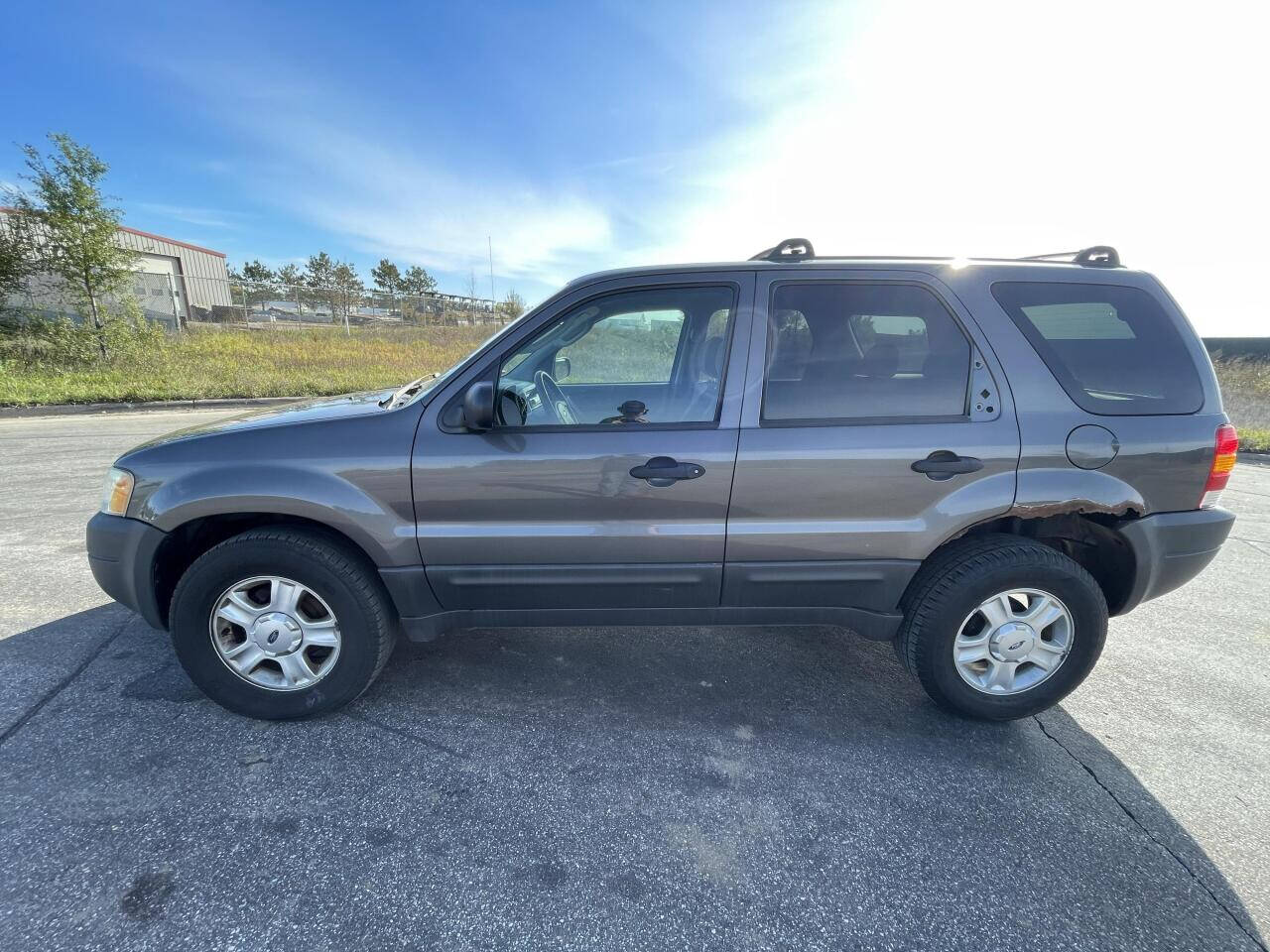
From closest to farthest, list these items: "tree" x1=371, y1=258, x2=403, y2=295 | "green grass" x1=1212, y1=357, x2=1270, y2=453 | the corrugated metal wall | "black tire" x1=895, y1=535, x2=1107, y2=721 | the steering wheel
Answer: "black tire" x1=895, y1=535, x2=1107, y2=721
the steering wheel
"green grass" x1=1212, y1=357, x2=1270, y2=453
the corrugated metal wall
"tree" x1=371, y1=258, x2=403, y2=295

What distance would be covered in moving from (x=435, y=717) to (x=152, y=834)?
0.91 metres

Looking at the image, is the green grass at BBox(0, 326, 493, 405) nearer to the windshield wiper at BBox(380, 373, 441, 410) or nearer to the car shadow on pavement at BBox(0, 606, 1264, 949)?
the windshield wiper at BBox(380, 373, 441, 410)

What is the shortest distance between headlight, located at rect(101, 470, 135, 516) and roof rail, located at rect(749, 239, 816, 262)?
271 centimetres

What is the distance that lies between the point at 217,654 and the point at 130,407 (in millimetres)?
12701

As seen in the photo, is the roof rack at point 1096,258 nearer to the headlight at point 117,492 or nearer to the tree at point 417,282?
the headlight at point 117,492

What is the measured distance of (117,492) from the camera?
2.27 meters

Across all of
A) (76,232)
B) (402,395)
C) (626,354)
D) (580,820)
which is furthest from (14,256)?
(580,820)

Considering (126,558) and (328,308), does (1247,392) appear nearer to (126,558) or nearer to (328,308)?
(126,558)

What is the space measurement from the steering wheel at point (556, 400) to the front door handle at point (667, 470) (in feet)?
1.19

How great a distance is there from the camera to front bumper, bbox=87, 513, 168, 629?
2232mm

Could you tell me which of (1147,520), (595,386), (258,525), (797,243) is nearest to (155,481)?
(258,525)

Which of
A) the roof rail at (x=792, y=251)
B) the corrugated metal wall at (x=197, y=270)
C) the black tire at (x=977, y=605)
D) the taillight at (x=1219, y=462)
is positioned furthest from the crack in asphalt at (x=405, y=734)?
the corrugated metal wall at (x=197, y=270)

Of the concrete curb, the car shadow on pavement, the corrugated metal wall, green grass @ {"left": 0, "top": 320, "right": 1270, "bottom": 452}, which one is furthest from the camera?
the corrugated metal wall

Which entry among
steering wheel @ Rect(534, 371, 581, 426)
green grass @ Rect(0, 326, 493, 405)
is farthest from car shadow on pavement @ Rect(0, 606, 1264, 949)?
green grass @ Rect(0, 326, 493, 405)
